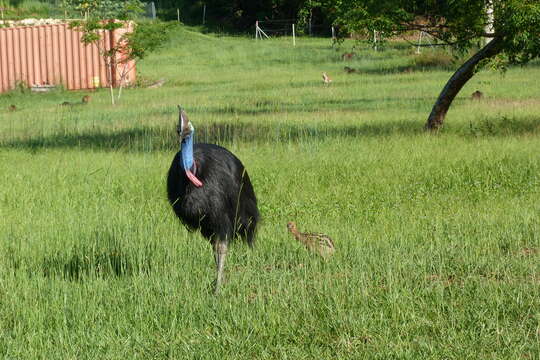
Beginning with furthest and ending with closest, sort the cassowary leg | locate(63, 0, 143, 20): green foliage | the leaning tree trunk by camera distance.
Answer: locate(63, 0, 143, 20): green foliage → the leaning tree trunk → the cassowary leg

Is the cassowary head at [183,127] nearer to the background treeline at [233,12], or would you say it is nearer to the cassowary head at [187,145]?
the cassowary head at [187,145]

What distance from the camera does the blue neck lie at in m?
6.14

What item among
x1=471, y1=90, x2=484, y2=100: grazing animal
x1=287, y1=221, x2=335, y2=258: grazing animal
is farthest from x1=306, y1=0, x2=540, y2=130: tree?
x1=287, y1=221, x2=335, y2=258: grazing animal

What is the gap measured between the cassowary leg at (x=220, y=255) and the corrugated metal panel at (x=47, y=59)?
2606 centimetres

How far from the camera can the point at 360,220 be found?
8891 millimetres

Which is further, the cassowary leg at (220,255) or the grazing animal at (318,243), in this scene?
the grazing animal at (318,243)

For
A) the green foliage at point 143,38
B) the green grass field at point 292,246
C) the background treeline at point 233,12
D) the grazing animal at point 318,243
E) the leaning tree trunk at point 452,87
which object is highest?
the background treeline at point 233,12

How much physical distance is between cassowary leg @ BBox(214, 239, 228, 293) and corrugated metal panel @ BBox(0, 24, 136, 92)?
85.5 feet

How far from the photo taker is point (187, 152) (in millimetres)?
6227

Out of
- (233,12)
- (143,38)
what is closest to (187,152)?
(143,38)

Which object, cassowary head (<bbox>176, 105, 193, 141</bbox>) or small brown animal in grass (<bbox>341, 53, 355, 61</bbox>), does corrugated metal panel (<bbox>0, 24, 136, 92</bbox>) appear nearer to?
small brown animal in grass (<bbox>341, 53, 355, 61</bbox>)

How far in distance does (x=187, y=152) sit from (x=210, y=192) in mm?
529

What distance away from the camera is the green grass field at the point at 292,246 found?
5.37 m

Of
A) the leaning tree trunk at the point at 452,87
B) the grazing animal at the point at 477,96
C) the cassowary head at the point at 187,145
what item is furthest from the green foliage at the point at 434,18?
the cassowary head at the point at 187,145
